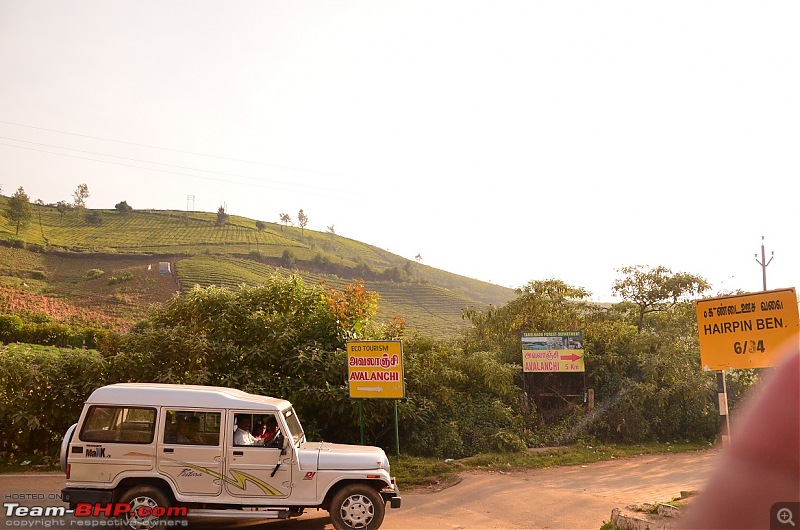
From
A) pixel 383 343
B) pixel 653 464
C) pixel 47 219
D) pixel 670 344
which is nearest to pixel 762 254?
pixel 670 344

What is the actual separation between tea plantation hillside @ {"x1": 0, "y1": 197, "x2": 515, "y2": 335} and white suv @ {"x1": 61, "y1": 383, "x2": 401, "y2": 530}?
49.8 meters

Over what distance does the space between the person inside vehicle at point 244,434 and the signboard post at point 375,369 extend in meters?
5.28

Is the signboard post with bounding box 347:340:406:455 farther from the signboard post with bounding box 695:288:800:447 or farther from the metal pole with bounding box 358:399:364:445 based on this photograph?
the signboard post with bounding box 695:288:800:447

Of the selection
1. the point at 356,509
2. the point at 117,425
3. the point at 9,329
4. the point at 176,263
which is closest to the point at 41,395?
the point at 117,425

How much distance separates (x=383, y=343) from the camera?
1370 cm

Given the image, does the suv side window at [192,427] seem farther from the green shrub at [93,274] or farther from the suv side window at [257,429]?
the green shrub at [93,274]

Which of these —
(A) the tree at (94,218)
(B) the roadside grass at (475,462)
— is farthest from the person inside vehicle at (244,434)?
(A) the tree at (94,218)

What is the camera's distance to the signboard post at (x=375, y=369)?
13.6 metres

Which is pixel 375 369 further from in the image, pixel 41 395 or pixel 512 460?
pixel 41 395

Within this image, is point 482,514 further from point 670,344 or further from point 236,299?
point 670,344

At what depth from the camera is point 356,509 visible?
27.5 feet

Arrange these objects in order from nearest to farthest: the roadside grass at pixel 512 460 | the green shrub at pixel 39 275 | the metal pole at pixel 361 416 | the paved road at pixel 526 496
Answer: the paved road at pixel 526 496 → the roadside grass at pixel 512 460 → the metal pole at pixel 361 416 → the green shrub at pixel 39 275

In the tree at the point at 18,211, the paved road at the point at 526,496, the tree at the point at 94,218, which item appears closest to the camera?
the paved road at the point at 526,496

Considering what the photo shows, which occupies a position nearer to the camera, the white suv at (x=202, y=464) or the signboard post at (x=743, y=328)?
the white suv at (x=202, y=464)
